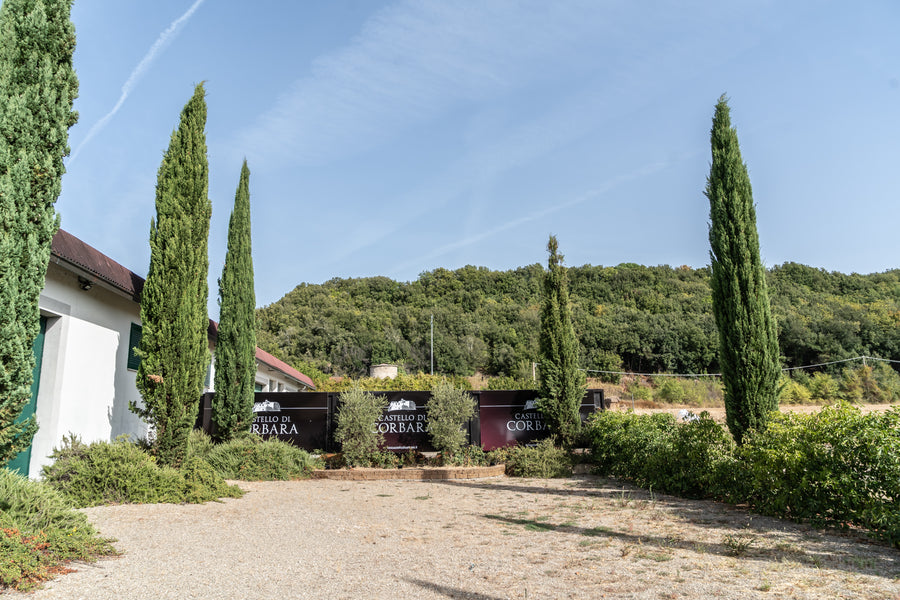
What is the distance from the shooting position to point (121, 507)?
21.7ft

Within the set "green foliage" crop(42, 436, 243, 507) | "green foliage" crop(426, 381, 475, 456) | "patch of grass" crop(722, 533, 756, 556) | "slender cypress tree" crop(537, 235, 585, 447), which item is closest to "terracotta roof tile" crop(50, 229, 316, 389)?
"green foliage" crop(42, 436, 243, 507)

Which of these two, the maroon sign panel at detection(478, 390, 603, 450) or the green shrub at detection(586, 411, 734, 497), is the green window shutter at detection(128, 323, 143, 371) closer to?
the maroon sign panel at detection(478, 390, 603, 450)

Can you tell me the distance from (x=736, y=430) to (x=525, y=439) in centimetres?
545

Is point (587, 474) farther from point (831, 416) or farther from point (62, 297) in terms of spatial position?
point (62, 297)

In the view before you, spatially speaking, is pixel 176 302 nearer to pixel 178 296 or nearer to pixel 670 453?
pixel 178 296

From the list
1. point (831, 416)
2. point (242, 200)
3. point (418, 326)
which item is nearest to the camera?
point (831, 416)

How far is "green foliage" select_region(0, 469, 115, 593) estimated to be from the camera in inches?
148

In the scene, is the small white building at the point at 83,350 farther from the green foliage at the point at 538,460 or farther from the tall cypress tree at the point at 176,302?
the green foliage at the point at 538,460

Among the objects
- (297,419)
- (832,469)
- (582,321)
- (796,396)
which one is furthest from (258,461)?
(582,321)

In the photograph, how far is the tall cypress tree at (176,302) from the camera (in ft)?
26.5

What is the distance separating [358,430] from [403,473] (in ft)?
4.08

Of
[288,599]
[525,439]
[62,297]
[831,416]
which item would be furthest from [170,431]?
[831,416]

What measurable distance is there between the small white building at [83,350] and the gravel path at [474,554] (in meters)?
1.97

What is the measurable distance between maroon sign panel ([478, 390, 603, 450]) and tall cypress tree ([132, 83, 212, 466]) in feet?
21.2
